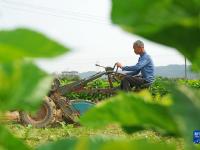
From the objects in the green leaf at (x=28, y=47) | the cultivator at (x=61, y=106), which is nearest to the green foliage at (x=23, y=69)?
the green leaf at (x=28, y=47)

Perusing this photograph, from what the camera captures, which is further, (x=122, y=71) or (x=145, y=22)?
(x=122, y=71)

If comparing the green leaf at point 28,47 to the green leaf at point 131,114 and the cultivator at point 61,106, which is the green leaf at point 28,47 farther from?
Result: the cultivator at point 61,106

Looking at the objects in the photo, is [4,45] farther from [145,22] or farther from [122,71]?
[122,71]

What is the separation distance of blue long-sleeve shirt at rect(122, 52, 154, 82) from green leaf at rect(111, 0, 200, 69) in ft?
27.5

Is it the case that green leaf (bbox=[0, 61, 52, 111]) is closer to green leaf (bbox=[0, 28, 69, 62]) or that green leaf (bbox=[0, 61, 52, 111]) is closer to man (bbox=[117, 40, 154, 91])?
green leaf (bbox=[0, 28, 69, 62])

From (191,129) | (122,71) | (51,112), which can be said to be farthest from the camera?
(122,71)

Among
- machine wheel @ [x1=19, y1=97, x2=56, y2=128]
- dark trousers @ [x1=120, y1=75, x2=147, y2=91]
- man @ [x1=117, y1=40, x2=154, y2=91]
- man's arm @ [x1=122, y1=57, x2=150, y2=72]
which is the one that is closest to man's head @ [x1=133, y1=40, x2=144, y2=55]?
man @ [x1=117, y1=40, x2=154, y2=91]

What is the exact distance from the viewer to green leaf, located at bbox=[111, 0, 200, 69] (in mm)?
377

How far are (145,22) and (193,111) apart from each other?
77 mm

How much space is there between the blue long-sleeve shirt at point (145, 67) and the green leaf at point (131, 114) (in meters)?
8.34

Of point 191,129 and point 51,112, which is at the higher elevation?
point 191,129

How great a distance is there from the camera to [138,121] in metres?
0.45

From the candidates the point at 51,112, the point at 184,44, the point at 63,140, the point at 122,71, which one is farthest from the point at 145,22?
the point at 122,71

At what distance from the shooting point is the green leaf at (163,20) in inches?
14.8
